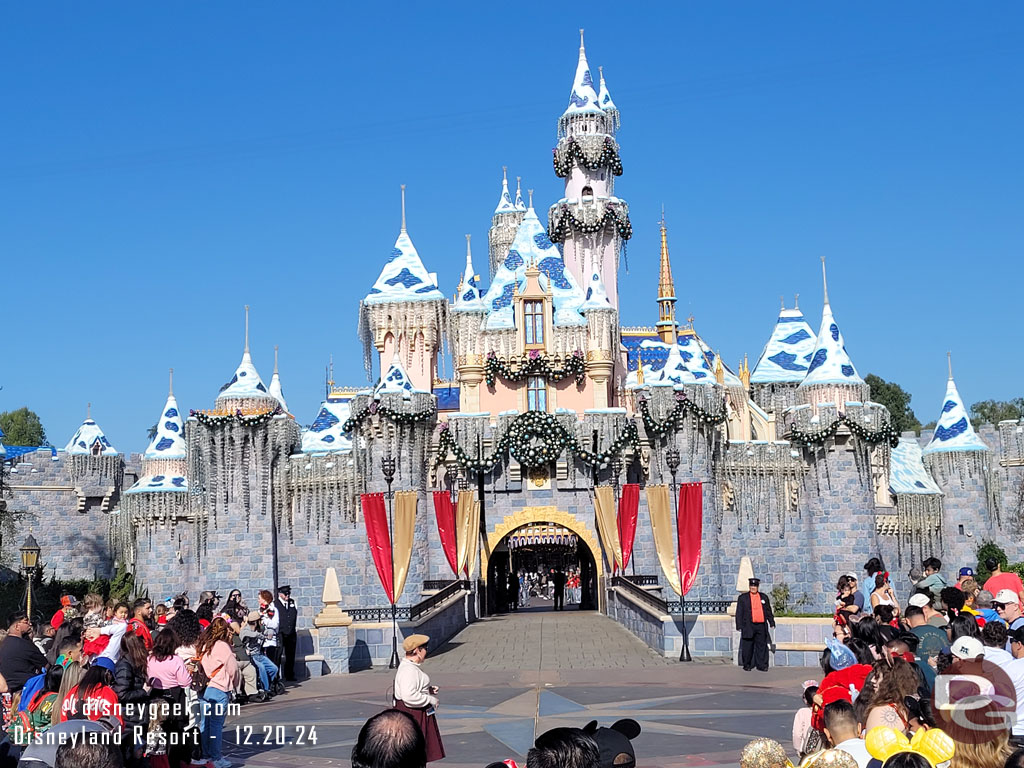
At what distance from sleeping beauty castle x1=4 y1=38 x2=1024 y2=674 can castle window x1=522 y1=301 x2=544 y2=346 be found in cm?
6

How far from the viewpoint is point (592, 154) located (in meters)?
41.7

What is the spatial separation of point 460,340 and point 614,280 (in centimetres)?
790

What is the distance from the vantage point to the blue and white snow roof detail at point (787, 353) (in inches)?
1591

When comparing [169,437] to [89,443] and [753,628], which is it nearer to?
[89,443]

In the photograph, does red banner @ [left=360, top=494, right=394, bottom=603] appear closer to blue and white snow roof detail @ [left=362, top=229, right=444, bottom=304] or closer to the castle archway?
the castle archway

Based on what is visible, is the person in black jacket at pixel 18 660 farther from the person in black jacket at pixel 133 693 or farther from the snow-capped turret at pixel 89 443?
the snow-capped turret at pixel 89 443

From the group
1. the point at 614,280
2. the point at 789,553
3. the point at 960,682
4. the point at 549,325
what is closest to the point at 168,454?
the point at 549,325

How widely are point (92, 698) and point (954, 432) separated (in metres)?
34.4

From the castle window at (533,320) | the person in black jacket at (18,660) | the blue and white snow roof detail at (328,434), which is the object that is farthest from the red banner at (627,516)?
the person in black jacket at (18,660)

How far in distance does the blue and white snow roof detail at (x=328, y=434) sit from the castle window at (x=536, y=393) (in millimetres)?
5600

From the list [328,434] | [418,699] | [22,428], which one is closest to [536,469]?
[328,434]

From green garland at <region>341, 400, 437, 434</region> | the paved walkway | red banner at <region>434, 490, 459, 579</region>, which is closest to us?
the paved walkway

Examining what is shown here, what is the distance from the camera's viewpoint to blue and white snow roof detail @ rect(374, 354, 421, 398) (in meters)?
32.3

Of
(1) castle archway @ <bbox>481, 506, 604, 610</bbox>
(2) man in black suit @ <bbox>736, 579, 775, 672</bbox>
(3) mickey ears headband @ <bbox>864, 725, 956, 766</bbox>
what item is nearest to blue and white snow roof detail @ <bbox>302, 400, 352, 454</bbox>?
(1) castle archway @ <bbox>481, 506, 604, 610</bbox>
